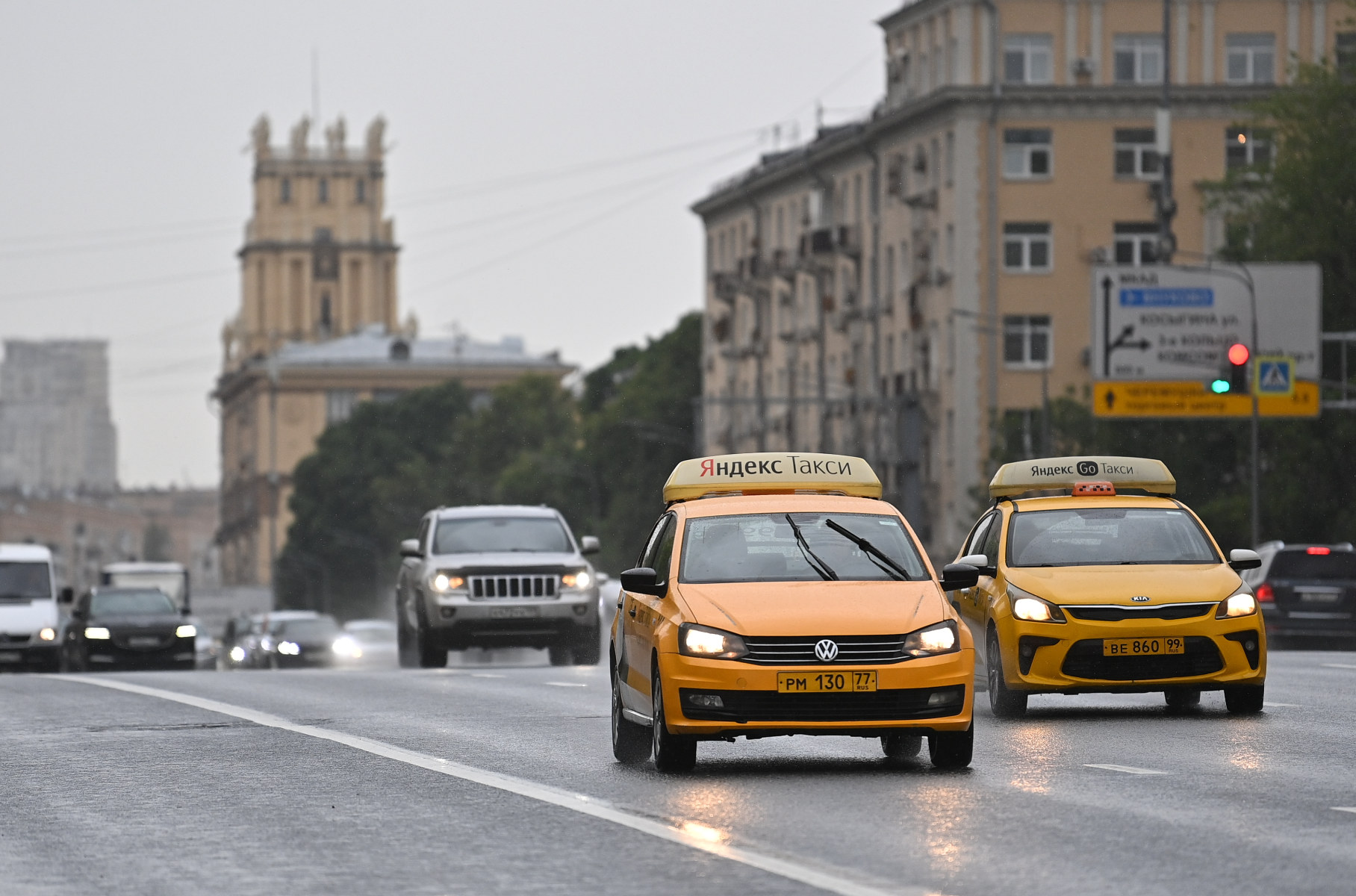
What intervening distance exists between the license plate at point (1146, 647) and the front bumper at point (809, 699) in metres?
4.38

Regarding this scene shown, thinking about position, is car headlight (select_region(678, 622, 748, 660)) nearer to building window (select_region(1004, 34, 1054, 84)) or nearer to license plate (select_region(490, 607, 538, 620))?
license plate (select_region(490, 607, 538, 620))

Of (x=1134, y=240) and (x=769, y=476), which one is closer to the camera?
(x=769, y=476)

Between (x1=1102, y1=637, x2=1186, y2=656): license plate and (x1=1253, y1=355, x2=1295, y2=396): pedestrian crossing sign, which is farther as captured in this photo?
(x1=1253, y1=355, x2=1295, y2=396): pedestrian crossing sign

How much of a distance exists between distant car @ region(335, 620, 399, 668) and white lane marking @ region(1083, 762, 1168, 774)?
115 feet

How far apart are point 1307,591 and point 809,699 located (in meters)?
26.2

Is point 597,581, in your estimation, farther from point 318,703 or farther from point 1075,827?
point 1075,827

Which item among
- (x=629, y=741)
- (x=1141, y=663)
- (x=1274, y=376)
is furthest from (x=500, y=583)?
(x=1274, y=376)

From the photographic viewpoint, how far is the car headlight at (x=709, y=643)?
14742mm

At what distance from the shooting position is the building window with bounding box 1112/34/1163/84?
86062 millimetres

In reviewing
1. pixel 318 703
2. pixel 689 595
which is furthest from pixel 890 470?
pixel 689 595

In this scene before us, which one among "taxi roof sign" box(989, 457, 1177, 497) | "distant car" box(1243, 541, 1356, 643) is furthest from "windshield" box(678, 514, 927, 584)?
"distant car" box(1243, 541, 1356, 643)

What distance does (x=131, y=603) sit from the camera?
47.1 m

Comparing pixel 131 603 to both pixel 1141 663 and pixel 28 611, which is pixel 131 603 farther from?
pixel 1141 663

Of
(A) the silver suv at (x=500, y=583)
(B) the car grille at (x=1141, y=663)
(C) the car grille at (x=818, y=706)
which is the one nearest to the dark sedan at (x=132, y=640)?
(A) the silver suv at (x=500, y=583)
